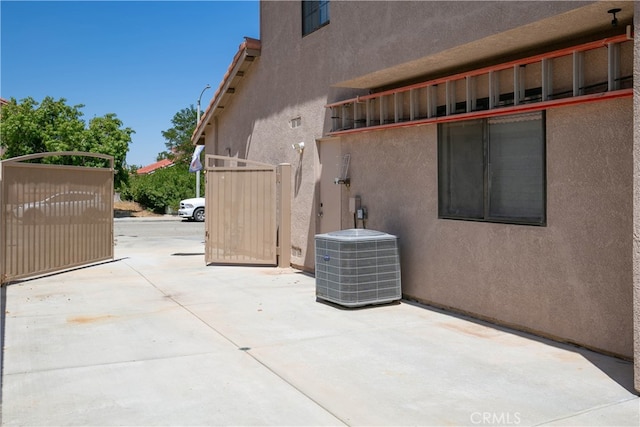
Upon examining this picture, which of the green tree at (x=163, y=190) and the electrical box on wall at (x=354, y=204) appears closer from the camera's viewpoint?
the electrical box on wall at (x=354, y=204)

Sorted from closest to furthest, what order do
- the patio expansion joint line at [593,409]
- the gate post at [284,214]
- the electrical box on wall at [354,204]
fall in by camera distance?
the patio expansion joint line at [593,409]
the electrical box on wall at [354,204]
the gate post at [284,214]

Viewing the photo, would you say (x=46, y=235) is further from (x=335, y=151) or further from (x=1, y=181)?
(x=335, y=151)

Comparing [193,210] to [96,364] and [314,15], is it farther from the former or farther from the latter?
[96,364]

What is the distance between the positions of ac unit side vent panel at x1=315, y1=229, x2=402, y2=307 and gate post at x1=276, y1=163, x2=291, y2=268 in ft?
12.9

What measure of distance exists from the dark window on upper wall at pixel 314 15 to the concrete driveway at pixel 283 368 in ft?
17.0

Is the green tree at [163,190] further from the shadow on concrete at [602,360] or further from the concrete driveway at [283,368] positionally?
the shadow on concrete at [602,360]

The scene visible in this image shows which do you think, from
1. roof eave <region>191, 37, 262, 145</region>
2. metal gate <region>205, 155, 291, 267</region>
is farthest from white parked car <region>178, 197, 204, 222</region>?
metal gate <region>205, 155, 291, 267</region>

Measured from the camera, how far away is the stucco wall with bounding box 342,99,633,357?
5703 mm

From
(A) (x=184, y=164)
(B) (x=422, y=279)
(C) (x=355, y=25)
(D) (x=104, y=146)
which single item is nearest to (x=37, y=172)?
(C) (x=355, y=25)

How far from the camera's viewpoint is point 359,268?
318 inches

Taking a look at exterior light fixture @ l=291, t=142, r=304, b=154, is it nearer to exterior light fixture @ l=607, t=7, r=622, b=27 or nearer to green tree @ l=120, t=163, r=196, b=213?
exterior light fixture @ l=607, t=7, r=622, b=27

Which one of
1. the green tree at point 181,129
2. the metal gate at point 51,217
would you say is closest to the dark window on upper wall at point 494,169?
the metal gate at point 51,217

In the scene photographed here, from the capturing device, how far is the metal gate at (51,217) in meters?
10.2

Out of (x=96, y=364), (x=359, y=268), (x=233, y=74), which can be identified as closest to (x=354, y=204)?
Answer: (x=359, y=268)
